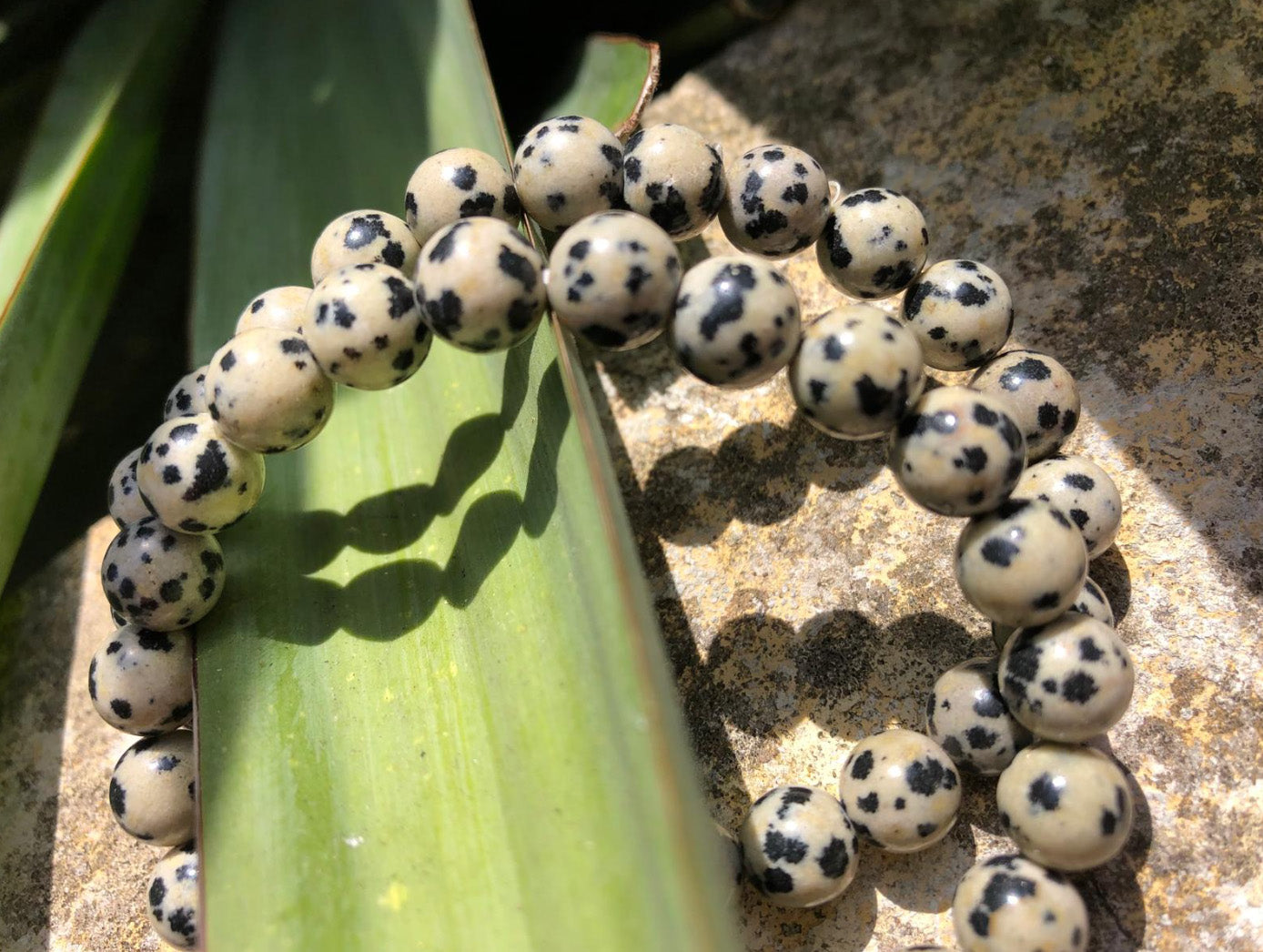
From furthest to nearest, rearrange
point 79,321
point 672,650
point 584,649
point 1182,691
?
point 79,321, point 672,650, point 1182,691, point 584,649

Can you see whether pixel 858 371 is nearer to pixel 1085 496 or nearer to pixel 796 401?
pixel 796 401

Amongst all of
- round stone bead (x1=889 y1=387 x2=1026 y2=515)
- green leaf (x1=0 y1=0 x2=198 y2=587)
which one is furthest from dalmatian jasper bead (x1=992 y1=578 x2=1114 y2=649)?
green leaf (x1=0 y1=0 x2=198 y2=587)

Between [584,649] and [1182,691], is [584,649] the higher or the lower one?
the higher one

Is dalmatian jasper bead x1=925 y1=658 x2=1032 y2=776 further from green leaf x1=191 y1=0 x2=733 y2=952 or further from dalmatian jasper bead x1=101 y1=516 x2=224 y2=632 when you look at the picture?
dalmatian jasper bead x1=101 y1=516 x2=224 y2=632

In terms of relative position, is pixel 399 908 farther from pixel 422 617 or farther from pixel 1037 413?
pixel 1037 413

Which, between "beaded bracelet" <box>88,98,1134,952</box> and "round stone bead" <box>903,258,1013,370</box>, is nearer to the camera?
"beaded bracelet" <box>88,98,1134,952</box>

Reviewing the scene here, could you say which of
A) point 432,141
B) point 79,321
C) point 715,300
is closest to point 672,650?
point 715,300
